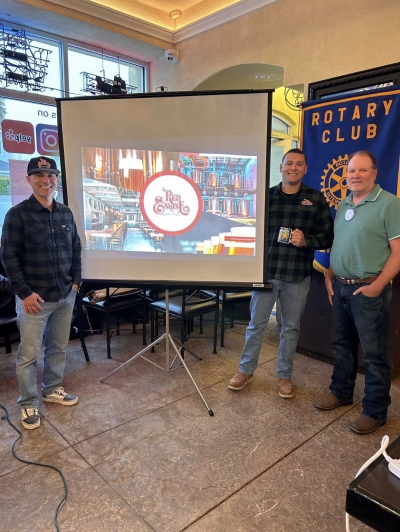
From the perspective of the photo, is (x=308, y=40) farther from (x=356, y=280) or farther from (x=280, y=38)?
(x=356, y=280)

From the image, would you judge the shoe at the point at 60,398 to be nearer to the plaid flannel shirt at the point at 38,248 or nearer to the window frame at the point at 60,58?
the plaid flannel shirt at the point at 38,248

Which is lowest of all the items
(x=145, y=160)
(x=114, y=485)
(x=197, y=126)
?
(x=114, y=485)

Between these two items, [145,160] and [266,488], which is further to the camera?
[145,160]

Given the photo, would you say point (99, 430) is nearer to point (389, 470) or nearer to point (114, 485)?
point (114, 485)

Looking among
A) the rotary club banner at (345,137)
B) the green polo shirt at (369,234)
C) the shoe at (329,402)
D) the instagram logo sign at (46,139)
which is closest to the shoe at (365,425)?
the shoe at (329,402)

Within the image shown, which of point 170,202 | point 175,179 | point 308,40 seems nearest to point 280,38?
point 308,40

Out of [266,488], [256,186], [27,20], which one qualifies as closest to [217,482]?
[266,488]

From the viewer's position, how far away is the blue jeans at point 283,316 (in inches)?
104

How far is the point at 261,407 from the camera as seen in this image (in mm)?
2590

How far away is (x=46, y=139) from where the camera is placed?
4355mm

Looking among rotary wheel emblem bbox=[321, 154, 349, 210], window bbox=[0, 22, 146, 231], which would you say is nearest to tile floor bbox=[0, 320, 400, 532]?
Answer: rotary wheel emblem bbox=[321, 154, 349, 210]

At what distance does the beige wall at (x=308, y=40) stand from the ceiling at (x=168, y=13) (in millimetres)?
97

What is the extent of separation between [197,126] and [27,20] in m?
3.04

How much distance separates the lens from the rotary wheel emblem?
3.03 meters
